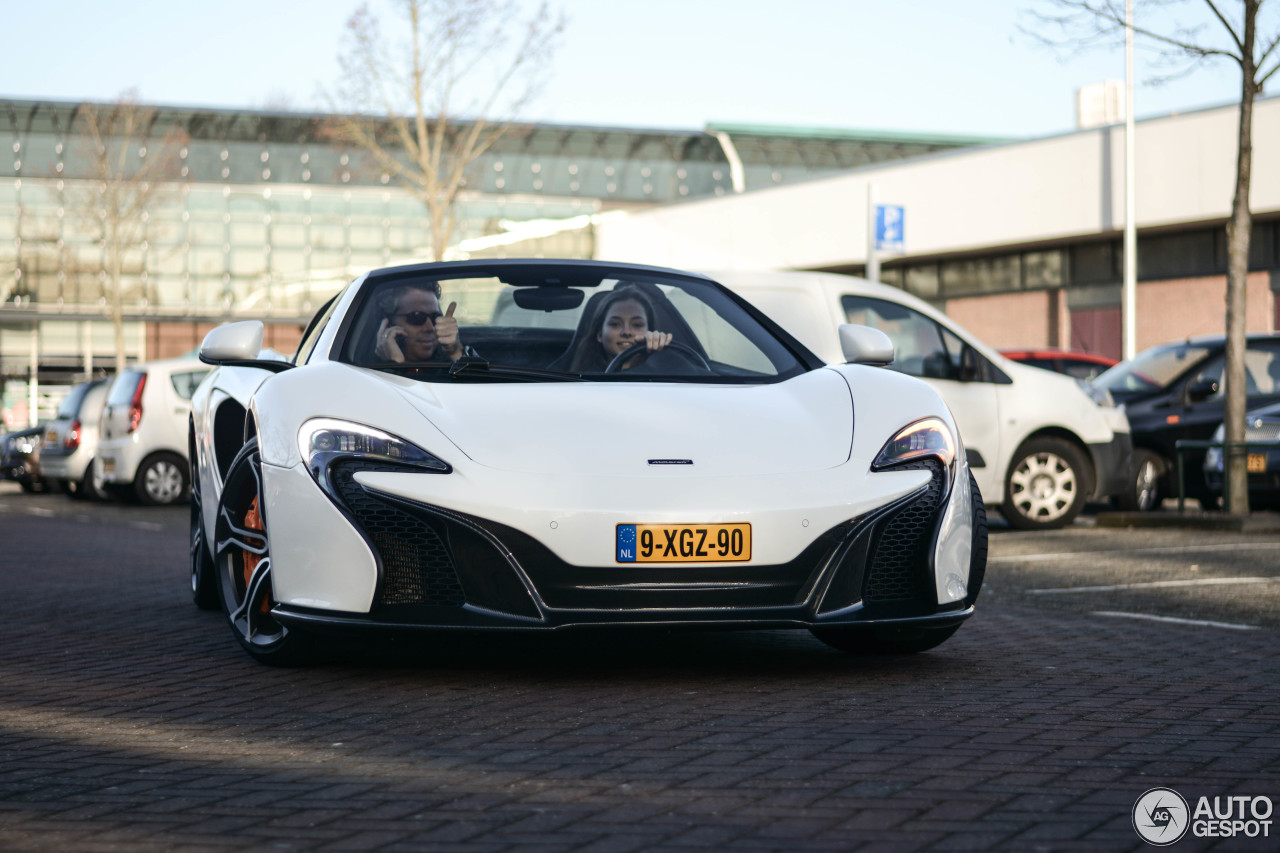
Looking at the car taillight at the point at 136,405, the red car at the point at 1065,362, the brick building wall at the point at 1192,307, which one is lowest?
the car taillight at the point at 136,405

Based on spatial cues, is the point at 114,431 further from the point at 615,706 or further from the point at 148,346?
the point at 148,346

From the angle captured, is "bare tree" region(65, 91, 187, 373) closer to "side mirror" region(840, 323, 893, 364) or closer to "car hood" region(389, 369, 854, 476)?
"side mirror" region(840, 323, 893, 364)

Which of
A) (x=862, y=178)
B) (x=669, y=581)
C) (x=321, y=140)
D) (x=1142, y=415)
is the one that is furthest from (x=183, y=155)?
(x=669, y=581)

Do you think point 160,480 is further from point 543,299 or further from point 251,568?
point 251,568

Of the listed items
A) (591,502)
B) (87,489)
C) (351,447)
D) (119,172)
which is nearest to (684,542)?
(591,502)

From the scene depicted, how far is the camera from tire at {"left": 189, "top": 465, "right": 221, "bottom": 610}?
7.45 m

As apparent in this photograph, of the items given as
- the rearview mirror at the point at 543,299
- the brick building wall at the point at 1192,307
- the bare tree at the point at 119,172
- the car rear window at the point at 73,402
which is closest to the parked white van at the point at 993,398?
the rearview mirror at the point at 543,299

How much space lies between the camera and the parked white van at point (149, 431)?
1844cm

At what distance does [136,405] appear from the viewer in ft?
60.6

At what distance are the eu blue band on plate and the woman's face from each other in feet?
4.49

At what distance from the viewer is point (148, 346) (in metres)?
51.2

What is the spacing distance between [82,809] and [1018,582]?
21.2 ft

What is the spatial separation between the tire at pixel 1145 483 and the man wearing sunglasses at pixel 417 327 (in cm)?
973

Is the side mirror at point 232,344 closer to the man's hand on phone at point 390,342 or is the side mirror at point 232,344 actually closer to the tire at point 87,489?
the man's hand on phone at point 390,342
